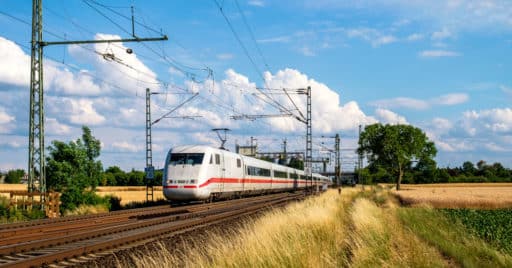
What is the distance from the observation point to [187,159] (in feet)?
99.6

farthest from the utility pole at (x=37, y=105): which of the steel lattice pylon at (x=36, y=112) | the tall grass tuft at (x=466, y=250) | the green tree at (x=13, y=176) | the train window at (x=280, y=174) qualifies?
the green tree at (x=13, y=176)

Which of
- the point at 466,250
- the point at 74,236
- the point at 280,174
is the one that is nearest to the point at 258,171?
the point at 280,174

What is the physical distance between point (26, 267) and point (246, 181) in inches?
1213

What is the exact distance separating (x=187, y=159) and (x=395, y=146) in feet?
227

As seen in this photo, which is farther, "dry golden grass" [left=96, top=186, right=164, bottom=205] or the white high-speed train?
"dry golden grass" [left=96, top=186, right=164, bottom=205]

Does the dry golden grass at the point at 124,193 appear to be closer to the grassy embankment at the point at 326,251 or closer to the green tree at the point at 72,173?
the green tree at the point at 72,173

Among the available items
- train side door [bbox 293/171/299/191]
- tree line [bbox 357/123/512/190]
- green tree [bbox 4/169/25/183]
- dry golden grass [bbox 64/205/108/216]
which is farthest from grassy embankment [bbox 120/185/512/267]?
green tree [bbox 4/169/25/183]

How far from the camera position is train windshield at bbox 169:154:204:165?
3020 centimetres

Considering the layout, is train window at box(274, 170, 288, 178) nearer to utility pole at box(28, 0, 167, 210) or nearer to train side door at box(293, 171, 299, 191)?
train side door at box(293, 171, 299, 191)

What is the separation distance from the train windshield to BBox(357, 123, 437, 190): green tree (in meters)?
68.3

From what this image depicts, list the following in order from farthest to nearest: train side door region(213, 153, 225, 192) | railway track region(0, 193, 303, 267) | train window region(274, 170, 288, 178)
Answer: train window region(274, 170, 288, 178) → train side door region(213, 153, 225, 192) → railway track region(0, 193, 303, 267)

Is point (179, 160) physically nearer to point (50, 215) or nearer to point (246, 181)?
point (50, 215)

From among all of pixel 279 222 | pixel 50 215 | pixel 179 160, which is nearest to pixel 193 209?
pixel 179 160

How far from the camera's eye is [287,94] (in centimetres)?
3950
